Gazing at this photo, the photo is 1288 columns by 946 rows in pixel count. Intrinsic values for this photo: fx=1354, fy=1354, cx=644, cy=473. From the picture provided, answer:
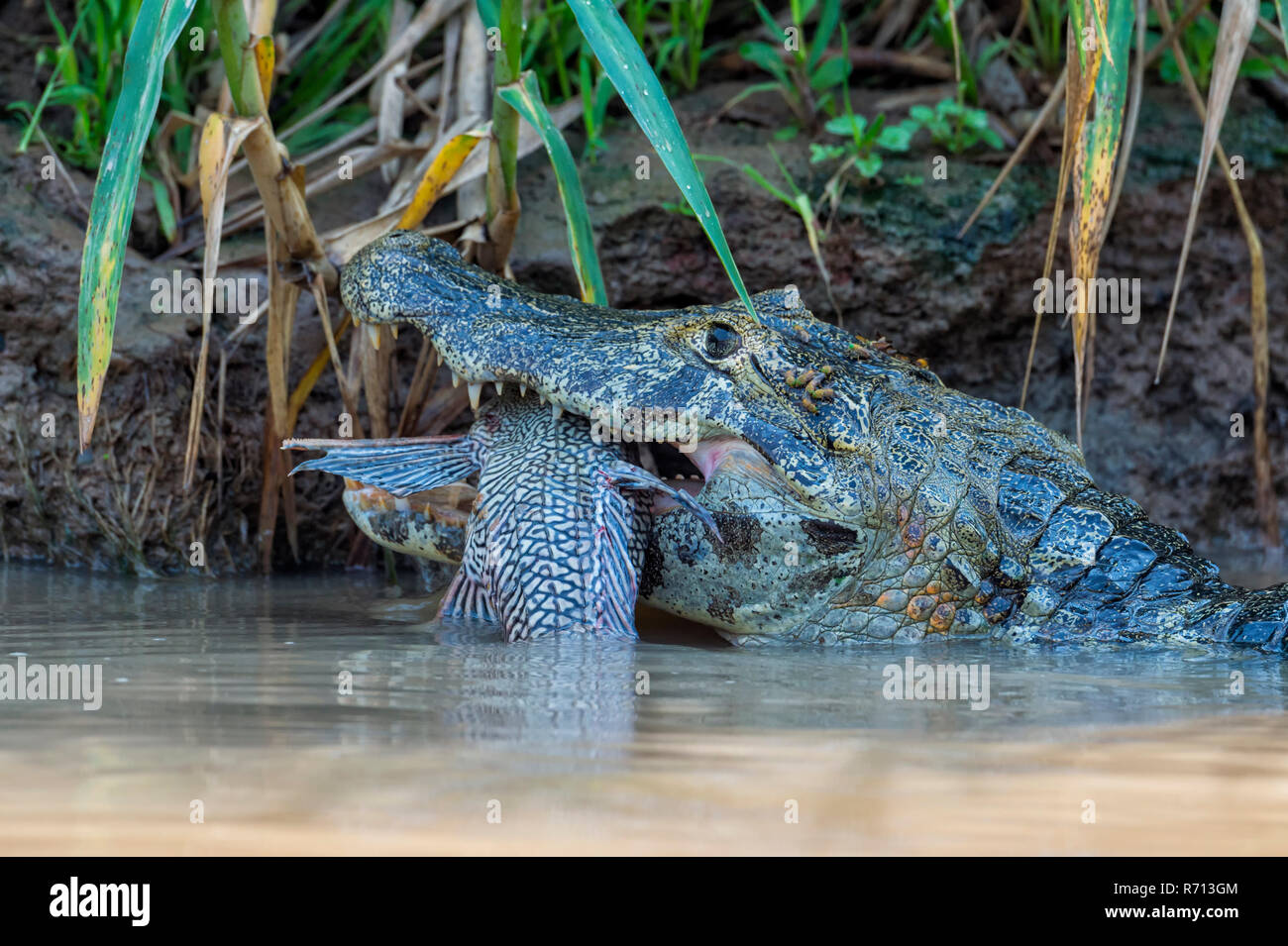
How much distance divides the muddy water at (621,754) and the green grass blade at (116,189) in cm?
58

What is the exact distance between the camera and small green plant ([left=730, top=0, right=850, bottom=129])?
4.80 metres

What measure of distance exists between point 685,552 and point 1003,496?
2.54 feet

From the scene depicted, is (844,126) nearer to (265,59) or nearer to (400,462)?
(265,59)

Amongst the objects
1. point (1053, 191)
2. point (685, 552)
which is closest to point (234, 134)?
point (685, 552)

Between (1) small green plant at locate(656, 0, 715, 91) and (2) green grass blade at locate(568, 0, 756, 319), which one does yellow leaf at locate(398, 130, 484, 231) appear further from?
(1) small green plant at locate(656, 0, 715, 91)

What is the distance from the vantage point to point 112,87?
455 cm

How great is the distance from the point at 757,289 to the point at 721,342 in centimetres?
171

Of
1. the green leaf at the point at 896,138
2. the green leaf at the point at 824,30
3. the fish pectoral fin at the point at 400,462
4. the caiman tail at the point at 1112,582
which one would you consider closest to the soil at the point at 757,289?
the green leaf at the point at 896,138

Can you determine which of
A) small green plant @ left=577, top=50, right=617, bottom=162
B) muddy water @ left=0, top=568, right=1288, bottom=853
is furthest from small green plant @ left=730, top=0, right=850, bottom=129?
muddy water @ left=0, top=568, right=1288, bottom=853

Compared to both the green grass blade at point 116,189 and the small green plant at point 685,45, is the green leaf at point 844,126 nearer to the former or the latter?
the small green plant at point 685,45

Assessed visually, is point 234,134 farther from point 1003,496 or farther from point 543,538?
point 1003,496

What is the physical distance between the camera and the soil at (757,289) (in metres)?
4.30

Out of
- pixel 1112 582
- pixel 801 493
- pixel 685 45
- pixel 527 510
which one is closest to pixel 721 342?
pixel 801 493

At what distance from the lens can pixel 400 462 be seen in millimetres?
3354
